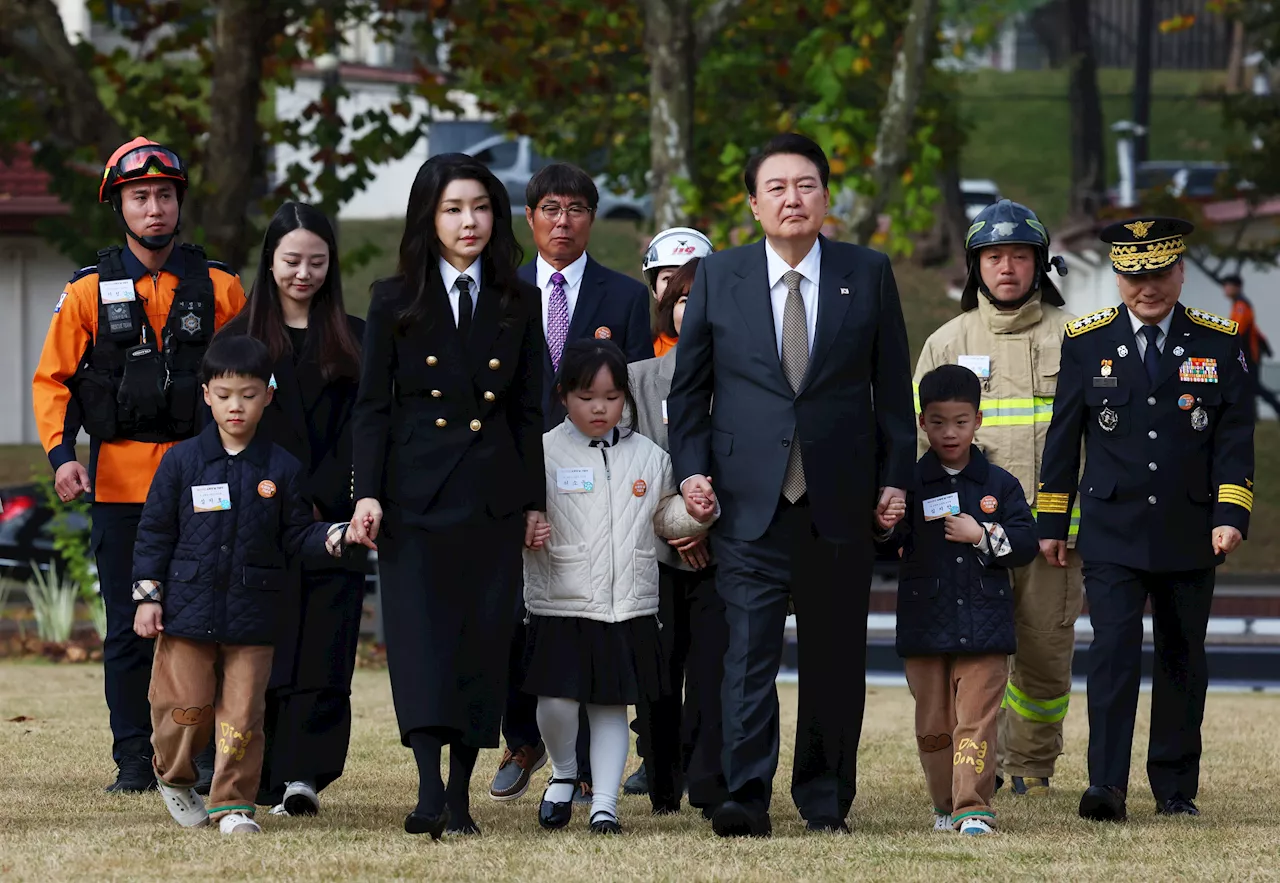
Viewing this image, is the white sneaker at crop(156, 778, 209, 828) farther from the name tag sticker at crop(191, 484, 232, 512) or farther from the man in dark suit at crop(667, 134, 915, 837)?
the man in dark suit at crop(667, 134, 915, 837)

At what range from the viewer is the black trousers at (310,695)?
7375 millimetres

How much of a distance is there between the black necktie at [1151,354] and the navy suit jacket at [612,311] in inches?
73.0

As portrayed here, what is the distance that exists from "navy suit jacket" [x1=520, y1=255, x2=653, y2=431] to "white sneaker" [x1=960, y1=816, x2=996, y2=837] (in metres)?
2.22

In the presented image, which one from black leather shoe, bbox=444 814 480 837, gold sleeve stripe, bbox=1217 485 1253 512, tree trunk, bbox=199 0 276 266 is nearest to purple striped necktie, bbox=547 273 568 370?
black leather shoe, bbox=444 814 480 837

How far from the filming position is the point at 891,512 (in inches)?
271

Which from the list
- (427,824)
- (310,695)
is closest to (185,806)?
(310,695)

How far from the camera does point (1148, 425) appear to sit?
7.61m

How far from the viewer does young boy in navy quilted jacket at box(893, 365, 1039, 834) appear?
707 centimetres

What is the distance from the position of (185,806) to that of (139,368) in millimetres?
1843

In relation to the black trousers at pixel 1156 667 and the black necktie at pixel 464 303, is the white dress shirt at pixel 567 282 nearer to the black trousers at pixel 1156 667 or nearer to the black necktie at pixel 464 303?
the black necktie at pixel 464 303

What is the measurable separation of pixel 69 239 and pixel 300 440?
10.5 m

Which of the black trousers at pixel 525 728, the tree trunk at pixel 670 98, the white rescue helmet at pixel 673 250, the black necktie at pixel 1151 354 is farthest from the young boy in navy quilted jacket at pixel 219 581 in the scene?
the tree trunk at pixel 670 98

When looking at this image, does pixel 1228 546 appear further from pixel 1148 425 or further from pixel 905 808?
pixel 905 808

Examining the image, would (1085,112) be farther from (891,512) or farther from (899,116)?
(891,512)
